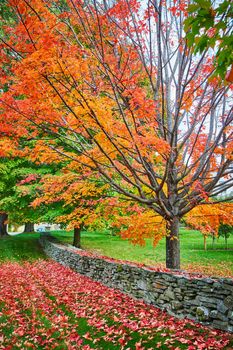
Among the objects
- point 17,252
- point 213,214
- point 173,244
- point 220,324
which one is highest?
point 213,214

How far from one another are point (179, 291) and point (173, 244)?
2.25 metres

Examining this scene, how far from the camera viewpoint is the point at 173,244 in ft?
27.8

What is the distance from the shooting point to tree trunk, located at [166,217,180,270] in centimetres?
823

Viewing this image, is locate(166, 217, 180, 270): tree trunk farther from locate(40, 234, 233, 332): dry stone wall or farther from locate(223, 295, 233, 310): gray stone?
locate(223, 295, 233, 310): gray stone

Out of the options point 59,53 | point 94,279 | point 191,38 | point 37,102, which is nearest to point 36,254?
point 94,279

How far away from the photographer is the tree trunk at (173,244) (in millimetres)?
8227

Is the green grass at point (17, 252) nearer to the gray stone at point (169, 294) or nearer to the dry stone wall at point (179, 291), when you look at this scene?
the dry stone wall at point (179, 291)

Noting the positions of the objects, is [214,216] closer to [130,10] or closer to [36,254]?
[130,10]

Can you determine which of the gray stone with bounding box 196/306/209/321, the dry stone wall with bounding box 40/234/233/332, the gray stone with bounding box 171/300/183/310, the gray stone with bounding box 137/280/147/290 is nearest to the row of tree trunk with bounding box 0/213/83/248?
the dry stone wall with bounding box 40/234/233/332

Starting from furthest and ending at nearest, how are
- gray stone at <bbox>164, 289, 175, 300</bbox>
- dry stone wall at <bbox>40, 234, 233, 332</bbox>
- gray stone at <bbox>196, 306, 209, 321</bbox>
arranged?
gray stone at <bbox>164, 289, 175, 300</bbox>, gray stone at <bbox>196, 306, 209, 321</bbox>, dry stone wall at <bbox>40, 234, 233, 332</bbox>

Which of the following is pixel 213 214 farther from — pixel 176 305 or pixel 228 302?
pixel 228 302

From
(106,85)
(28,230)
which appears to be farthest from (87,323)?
(28,230)

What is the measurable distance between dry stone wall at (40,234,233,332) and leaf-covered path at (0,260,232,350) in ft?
0.70

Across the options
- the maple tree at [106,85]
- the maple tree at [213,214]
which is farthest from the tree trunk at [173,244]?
the maple tree at [213,214]
